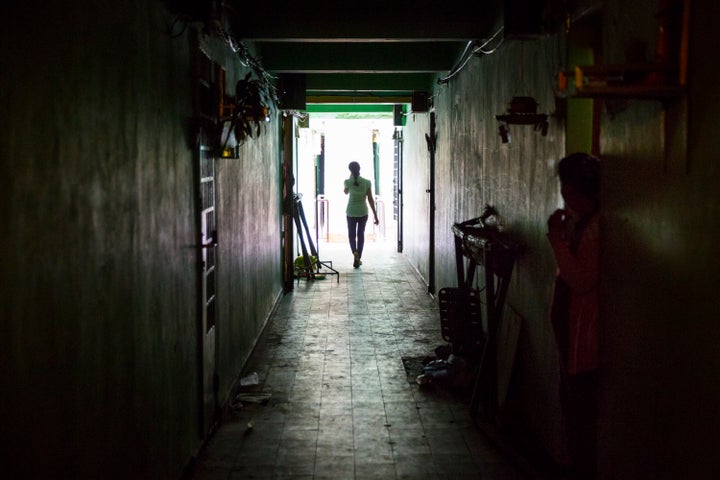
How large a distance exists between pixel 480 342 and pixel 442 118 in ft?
12.3

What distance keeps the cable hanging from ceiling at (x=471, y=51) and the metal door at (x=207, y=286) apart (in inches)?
77.1

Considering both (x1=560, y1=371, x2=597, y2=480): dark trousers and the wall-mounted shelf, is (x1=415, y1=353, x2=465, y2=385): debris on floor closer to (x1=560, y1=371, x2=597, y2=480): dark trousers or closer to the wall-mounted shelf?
(x1=560, y1=371, x2=597, y2=480): dark trousers

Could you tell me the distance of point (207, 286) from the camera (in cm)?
443

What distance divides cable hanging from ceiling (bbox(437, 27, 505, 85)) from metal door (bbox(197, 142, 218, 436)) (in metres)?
1.96

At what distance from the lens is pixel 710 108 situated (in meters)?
2.01

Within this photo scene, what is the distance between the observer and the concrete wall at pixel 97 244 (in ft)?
5.72

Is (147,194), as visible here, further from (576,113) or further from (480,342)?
(480,342)

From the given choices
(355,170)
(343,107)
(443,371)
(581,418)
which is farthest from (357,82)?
(581,418)

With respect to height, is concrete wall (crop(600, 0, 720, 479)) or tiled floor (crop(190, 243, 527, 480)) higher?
concrete wall (crop(600, 0, 720, 479))

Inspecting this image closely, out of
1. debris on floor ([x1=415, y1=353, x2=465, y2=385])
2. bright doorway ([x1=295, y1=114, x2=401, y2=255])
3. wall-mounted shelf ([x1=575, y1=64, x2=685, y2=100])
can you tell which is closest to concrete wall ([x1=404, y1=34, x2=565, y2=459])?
debris on floor ([x1=415, y1=353, x2=465, y2=385])

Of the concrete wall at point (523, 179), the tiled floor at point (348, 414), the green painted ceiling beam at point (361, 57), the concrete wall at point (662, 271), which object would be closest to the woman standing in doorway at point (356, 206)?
the tiled floor at point (348, 414)

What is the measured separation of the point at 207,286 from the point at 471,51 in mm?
3160

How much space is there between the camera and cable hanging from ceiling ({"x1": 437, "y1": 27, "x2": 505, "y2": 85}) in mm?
5145

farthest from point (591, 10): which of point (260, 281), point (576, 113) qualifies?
point (260, 281)
